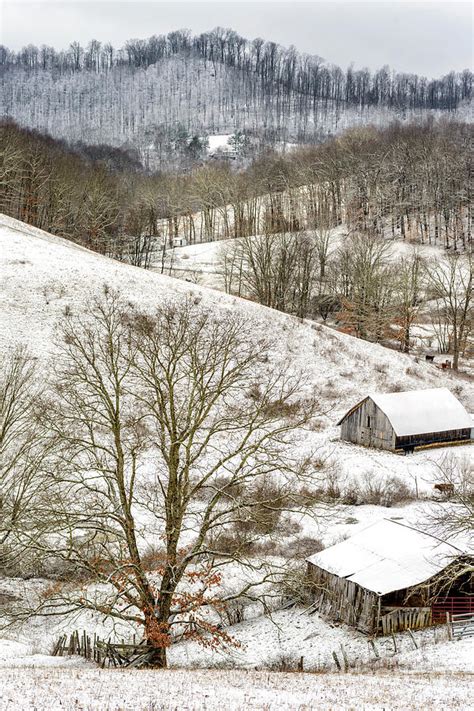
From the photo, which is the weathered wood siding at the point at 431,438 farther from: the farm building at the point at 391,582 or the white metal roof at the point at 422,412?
the farm building at the point at 391,582

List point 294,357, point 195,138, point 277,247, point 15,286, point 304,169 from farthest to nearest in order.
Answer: point 195,138, point 304,169, point 277,247, point 294,357, point 15,286

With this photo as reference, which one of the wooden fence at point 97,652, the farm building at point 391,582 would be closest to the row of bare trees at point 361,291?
the farm building at point 391,582

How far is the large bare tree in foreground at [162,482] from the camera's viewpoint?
667 inches

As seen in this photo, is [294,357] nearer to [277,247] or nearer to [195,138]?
[277,247]

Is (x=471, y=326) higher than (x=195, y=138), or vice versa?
(x=195, y=138)

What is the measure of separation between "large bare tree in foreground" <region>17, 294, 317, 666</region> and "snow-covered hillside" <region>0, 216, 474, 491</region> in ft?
5.66

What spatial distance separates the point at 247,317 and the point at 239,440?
14.2m

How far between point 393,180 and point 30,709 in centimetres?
9522

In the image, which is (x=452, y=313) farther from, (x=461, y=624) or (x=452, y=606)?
(x=461, y=624)

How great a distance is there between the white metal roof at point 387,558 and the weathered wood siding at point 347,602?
0.92 ft

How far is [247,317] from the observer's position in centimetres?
5016

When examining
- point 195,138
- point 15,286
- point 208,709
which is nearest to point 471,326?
point 15,286

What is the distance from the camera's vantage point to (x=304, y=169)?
339 ft

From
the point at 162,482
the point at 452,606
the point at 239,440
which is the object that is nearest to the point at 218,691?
the point at 452,606
